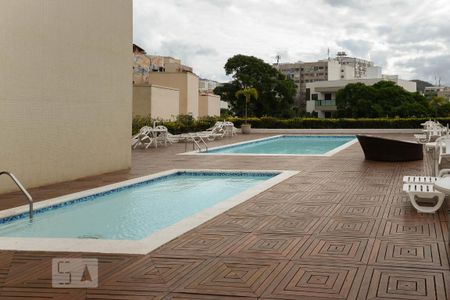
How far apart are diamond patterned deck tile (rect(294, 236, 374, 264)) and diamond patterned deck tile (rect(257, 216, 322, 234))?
33 centimetres

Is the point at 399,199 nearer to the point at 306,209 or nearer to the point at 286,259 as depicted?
the point at 306,209

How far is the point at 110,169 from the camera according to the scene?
10266 mm

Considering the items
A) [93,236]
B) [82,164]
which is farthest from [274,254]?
[82,164]

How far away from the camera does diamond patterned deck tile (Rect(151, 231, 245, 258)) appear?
4223 mm

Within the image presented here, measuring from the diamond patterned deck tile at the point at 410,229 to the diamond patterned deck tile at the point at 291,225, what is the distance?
2.22 ft

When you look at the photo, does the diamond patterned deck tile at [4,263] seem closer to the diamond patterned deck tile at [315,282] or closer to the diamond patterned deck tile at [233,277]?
the diamond patterned deck tile at [233,277]

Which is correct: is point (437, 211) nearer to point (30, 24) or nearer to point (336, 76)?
point (30, 24)

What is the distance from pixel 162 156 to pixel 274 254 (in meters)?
9.51

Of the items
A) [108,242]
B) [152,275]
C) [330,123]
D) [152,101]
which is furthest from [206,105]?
[152,275]

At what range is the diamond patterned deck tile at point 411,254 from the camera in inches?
152

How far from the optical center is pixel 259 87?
43156mm

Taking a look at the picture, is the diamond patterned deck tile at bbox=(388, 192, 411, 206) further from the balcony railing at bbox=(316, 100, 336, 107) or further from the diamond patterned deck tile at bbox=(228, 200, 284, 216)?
the balcony railing at bbox=(316, 100, 336, 107)

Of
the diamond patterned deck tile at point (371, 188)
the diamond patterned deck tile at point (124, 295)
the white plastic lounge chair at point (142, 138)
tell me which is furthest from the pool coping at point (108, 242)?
the white plastic lounge chair at point (142, 138)

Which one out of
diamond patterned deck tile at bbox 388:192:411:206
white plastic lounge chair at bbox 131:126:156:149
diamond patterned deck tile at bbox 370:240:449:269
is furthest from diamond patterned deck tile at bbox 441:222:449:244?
white plastic lounge chair at bbox 131:126:156:149
